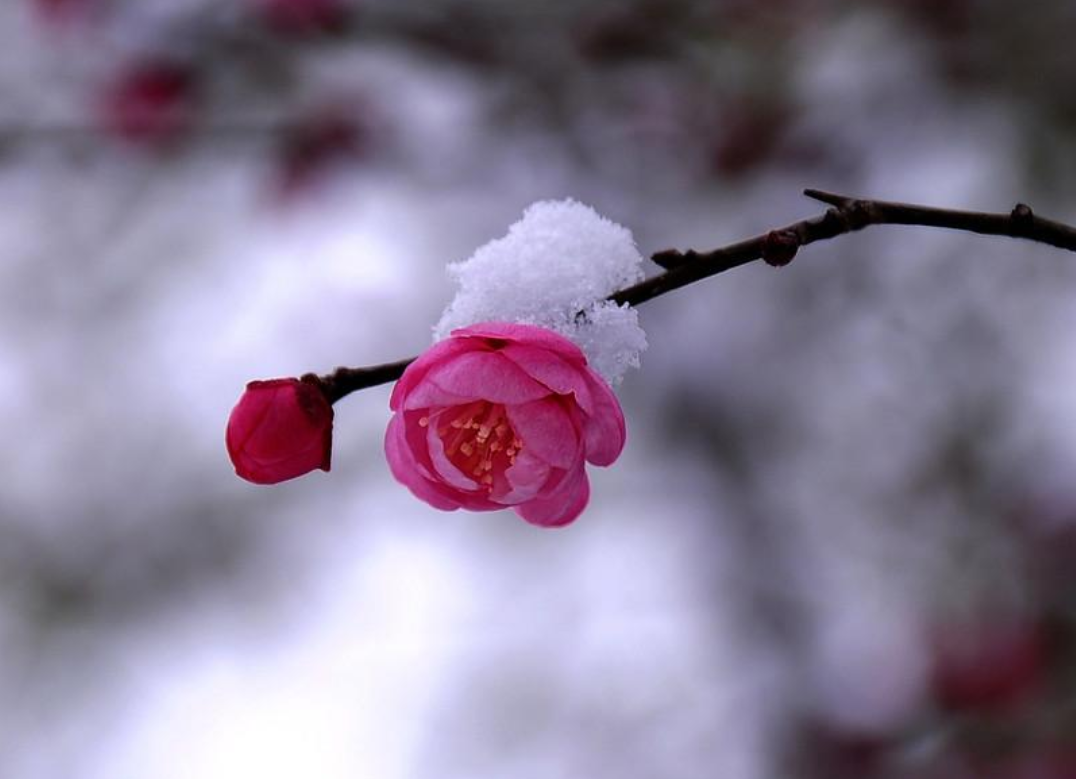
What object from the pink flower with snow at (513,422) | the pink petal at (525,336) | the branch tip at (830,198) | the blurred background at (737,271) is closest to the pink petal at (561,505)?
the pink flower with snow at (513,422)

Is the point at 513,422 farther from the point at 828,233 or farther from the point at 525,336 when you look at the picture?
the point at 828,233

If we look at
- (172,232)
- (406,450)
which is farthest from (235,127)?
(406,450)

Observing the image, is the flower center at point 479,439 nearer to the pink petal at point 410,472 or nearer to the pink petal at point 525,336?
the pink petal at point 410,472

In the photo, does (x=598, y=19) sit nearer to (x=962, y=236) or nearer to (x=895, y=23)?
(x=895, y=23)

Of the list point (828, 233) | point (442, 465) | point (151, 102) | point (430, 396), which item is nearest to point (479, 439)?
point (442, 465)

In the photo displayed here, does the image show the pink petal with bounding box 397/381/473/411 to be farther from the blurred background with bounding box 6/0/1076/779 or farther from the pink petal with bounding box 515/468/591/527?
the blurred background with bounding box 6/0/1076/779
